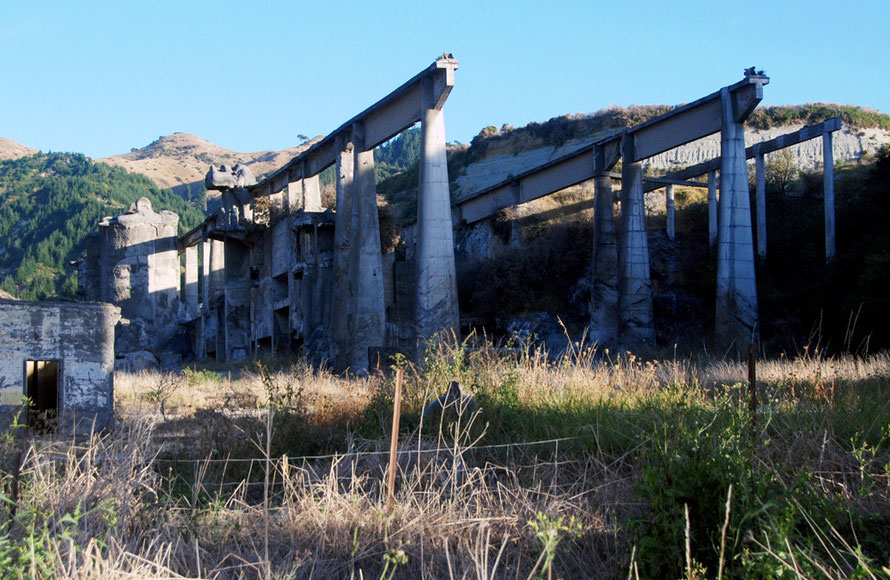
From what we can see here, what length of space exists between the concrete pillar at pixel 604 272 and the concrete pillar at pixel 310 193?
845 cm

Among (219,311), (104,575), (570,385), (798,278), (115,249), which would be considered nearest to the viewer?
(104,575)

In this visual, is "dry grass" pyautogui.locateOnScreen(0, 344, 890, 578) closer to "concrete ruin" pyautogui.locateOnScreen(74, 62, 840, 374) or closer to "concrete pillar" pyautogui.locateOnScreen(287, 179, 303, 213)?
"concrete ruin" pyautogui.locateOnScreen(74, 62, 840, 374)

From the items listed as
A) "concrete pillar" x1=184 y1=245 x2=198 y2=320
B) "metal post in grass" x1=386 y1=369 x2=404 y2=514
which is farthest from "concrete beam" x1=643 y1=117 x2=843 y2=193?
"concrete pillar" x1=184 y1=245 x2=198 y2=320

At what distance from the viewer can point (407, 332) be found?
877 inches

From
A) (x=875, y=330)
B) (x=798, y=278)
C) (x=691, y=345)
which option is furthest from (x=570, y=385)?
(x=798, y=278)

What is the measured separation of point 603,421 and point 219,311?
25.7 meters

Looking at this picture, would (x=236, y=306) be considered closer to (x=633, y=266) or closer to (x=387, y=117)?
(x=387, y=117)

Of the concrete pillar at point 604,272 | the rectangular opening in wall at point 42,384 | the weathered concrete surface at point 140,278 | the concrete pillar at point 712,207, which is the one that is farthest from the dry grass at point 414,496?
the weathered concrete surface at point 140,278

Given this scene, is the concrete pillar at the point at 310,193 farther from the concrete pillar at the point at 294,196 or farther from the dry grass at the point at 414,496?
the dry grass at the point at 414,496

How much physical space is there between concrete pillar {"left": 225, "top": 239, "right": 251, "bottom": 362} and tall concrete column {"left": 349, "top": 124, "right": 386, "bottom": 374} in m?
10.9

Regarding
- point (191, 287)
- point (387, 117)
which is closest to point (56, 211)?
point (191, 287)

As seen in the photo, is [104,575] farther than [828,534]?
No

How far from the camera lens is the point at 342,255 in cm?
2089

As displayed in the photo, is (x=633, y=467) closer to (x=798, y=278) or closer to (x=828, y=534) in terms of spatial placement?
(x=828, y=534)
